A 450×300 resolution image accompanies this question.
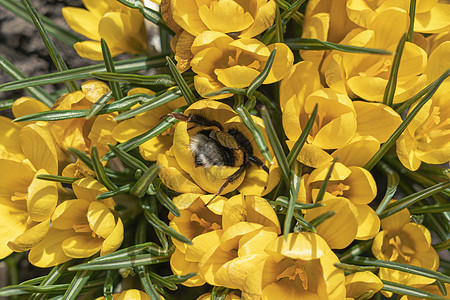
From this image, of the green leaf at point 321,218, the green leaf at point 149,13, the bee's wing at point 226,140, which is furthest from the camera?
the green leaf at point 149,13

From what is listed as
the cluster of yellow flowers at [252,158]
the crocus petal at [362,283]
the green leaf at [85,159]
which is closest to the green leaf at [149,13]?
the cluster of yellow flowers at [252,158]

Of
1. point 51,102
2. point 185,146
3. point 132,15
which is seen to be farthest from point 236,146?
point 51,102

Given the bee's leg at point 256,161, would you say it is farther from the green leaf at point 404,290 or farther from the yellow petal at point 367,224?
the green leaf at point 404,290

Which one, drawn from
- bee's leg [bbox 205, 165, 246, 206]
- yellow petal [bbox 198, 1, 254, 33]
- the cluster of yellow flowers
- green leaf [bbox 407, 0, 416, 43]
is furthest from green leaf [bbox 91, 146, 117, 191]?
green leaf [bbox 407, 0, 416, 43]

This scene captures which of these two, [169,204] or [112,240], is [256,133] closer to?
[169,204]

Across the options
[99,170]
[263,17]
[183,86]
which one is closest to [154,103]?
[183,86]

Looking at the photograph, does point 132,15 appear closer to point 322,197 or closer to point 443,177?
point 322,197
